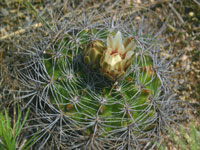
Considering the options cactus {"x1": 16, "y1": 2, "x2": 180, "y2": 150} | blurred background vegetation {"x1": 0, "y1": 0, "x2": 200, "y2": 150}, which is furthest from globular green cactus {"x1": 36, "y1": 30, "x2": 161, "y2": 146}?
blurred background vegetation {"x1": 0, "y1": 0, "x2": 200, "y2": 150}

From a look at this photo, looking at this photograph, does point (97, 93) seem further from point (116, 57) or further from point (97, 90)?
point (116, 57)

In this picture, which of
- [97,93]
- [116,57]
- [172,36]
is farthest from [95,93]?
[172,36]

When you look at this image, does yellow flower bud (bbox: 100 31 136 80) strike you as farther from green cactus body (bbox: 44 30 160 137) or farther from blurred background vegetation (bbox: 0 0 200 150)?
blurred background vegetation (bbox: 0 0 200 150)

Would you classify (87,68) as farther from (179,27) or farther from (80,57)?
(179,27)

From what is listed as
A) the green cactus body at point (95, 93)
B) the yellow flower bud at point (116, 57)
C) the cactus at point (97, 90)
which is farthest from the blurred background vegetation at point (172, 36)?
the yellow flower bud at point (116, 57)

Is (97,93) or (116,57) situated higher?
(116,57)

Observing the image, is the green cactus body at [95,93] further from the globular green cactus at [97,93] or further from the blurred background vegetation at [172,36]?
the blurred background vegetation at [172,36]

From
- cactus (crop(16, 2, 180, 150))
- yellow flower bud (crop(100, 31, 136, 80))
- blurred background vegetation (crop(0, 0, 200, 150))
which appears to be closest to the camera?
yellow flower bud (crop(100, 31, 136, 80))

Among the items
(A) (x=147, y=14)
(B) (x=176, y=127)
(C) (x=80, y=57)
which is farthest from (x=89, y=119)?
(A) (x=147, y=14)
